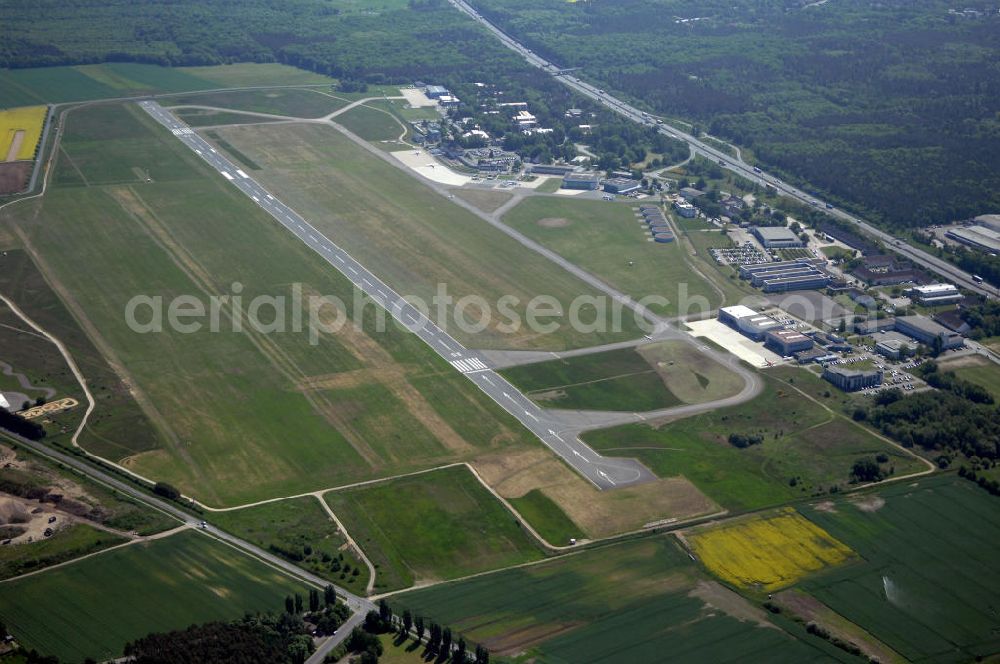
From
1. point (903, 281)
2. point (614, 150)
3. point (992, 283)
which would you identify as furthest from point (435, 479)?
point (614, 150)

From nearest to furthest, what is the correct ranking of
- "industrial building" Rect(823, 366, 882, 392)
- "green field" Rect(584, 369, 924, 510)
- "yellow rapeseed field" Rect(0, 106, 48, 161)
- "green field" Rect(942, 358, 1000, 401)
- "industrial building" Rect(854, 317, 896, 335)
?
"green field" Rect(584, 369, 924, 510) → "industrial building" Rect(823, 366, 882, 392) → "green field" Rect(942, 358, 1000, 401) → "industrial building" Rect(854, 317, 896, 335) → "yellow rapeseed field" Rect(0, 106, 48, 161)

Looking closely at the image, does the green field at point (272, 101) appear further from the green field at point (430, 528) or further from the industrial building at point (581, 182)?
the green field at point (430, 528)

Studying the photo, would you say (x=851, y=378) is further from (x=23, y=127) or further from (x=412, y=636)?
(x=23, y=127)

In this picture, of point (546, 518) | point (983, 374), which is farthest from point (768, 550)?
point (983, 374)

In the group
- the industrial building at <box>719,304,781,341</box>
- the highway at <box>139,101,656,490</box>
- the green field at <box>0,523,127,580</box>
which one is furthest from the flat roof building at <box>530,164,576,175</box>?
the green field at <box>0,523,127,580</box>

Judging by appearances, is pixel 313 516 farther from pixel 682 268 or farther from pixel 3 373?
pixel 682 268

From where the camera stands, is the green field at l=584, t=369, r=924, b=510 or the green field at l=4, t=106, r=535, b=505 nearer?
the green field at l=584, t=369, r=924, b=510

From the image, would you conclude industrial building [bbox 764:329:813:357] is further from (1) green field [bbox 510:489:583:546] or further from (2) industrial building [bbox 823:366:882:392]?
(1) green field [bbox 510:489:583:546]
